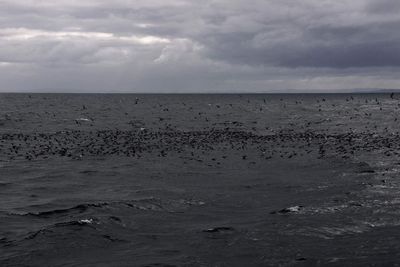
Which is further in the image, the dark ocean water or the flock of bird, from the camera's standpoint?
the flock of bird

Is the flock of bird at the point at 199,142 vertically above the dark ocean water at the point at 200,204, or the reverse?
the flock of bird at the point at 199,142

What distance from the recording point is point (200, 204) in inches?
1074

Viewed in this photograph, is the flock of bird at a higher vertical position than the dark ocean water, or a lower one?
higher

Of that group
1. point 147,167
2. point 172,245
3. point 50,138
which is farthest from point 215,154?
point 172,245

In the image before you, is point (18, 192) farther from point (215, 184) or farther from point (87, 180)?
point (215, 184)

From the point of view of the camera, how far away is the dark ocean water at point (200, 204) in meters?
19.1

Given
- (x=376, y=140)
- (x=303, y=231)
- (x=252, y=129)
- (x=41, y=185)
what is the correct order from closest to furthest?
(x=303, y=231), (x=41, y=185), (x=376, y=140), (x=252, y=129)

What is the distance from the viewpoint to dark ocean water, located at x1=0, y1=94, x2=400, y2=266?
19062 millimetres

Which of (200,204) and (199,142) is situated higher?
(199,142)

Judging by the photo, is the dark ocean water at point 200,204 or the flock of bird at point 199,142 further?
the flock of bird at point 199,142

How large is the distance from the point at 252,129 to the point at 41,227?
170 feet

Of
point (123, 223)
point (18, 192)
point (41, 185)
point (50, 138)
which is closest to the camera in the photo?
point (123, 223)

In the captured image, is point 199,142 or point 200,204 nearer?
point 200,204

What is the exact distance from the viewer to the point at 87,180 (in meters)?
34.8
